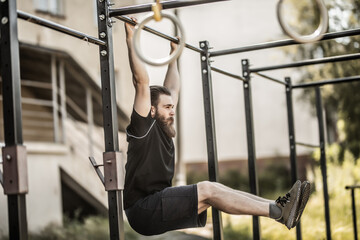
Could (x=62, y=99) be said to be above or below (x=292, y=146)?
above

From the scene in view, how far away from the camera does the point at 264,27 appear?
68.9 ft

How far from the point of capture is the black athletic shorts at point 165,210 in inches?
159

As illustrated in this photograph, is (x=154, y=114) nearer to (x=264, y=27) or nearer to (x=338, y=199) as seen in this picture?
(x=338, y=199)

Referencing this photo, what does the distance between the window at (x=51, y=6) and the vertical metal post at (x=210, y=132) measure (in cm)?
811

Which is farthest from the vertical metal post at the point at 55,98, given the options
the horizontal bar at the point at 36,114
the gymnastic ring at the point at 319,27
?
the gymnastic ring at the point at 319,27

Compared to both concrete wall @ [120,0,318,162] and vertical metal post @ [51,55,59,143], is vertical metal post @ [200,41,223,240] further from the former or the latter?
concrete wall @ [120,0,318,162]

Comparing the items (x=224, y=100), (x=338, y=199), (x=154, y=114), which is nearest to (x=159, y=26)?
(x=224, y=100)

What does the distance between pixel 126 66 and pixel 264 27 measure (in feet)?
27.2

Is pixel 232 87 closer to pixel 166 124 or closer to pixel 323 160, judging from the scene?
pixel 323 160

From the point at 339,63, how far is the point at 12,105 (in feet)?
38.3

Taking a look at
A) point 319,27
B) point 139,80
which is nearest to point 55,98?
point 139,80

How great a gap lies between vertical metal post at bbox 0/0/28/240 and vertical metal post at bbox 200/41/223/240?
2.06m

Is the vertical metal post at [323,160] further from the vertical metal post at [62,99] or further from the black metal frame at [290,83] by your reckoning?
the vertical metal post at [62,99]

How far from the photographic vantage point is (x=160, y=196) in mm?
4047
